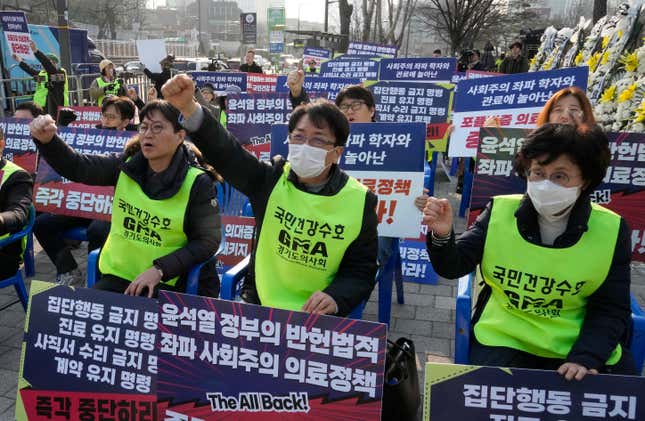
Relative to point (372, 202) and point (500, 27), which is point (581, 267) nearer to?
point (372, 202)

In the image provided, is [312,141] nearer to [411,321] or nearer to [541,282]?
[541,282]

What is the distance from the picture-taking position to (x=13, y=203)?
326 cm

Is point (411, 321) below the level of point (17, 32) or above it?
below

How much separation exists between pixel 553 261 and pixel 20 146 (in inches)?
187

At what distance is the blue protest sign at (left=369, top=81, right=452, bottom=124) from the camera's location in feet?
21.2

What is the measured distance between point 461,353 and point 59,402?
1.65 metres

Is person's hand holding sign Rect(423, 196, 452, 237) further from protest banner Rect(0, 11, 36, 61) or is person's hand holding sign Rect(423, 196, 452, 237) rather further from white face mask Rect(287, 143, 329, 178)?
protest banner Rect(0, 11, 36, 61)

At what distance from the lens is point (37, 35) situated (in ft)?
53.7

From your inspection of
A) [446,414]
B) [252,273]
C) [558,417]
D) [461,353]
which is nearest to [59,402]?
[252,273]

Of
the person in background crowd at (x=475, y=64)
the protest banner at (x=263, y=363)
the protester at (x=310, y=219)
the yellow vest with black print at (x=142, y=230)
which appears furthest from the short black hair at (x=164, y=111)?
the person in background crowd at (x=475, y=64)

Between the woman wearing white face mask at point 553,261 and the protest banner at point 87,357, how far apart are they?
123 cm

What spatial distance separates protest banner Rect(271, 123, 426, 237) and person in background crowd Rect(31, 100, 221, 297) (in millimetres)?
848

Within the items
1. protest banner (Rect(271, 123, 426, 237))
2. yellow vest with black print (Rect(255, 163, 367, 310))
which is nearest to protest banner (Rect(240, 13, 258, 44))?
protest banner (Rect(271, 123, 426, 237))

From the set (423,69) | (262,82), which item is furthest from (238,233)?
(262,82)
